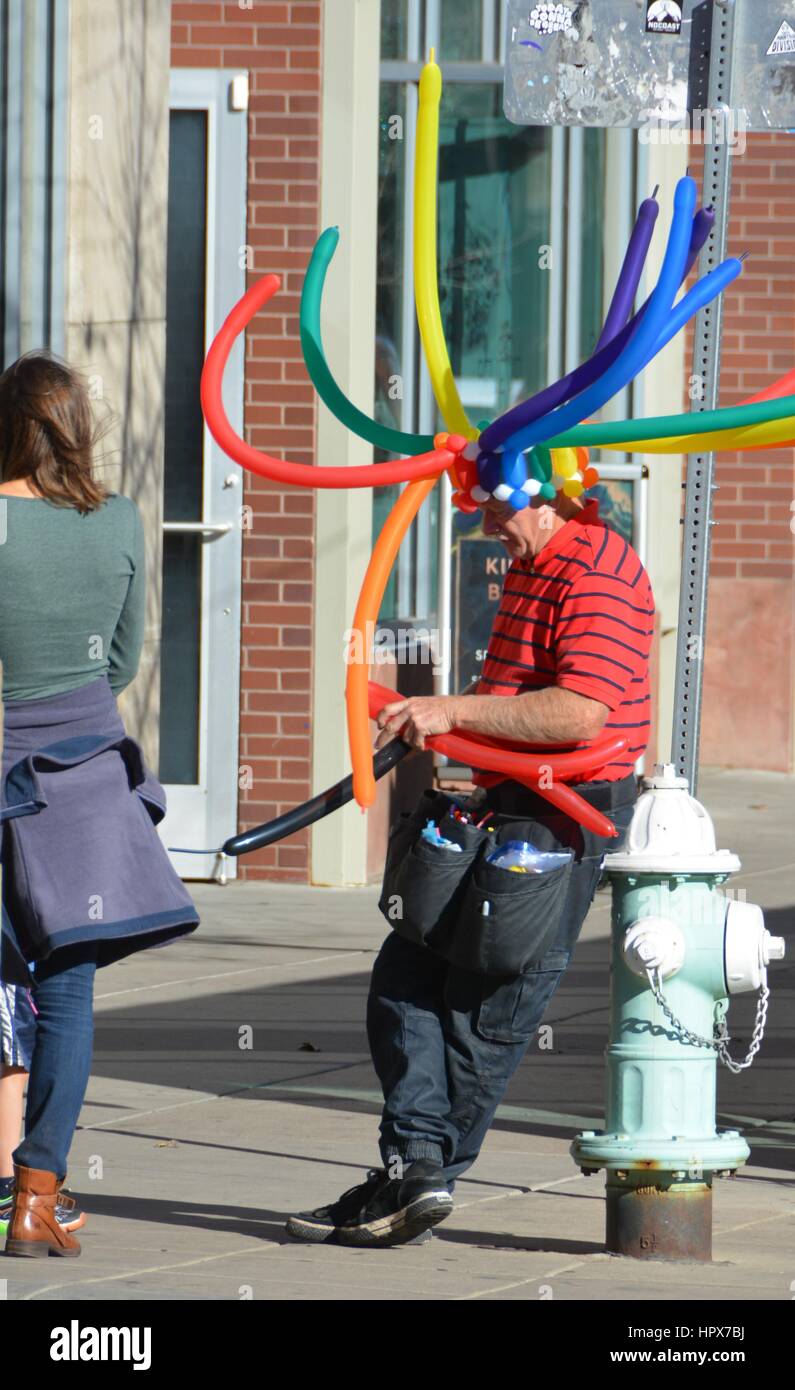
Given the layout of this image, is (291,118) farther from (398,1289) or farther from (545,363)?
(398,1289)

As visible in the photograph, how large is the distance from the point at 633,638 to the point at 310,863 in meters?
6.03

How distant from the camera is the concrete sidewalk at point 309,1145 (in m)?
4.81

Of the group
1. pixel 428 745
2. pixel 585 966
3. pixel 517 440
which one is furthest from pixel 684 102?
pixel 585 966

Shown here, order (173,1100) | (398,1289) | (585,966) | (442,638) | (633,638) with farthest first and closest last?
(442,638) → (585,966) → (173,1100) → (633,638) → (398,1289)

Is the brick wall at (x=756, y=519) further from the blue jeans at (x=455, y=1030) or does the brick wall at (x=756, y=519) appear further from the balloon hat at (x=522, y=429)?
the blue jeans at (x=455, y=1030)

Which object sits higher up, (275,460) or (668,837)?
(275,460)

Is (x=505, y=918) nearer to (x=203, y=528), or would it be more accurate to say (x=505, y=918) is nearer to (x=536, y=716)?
(x=536, y=716)

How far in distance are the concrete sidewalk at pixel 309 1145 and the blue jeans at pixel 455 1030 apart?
27 cm

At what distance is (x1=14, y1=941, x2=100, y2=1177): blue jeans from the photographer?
5043mm

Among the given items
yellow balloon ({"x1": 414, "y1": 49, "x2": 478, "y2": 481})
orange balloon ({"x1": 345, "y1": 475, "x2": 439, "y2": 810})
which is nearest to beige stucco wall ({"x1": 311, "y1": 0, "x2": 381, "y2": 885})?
yellow balloon ({"x1": 414, "y1": 49, "x2": 478, "y2": 481})

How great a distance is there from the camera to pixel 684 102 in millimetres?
5137

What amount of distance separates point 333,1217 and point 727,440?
1.92 meters

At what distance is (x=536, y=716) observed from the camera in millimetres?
4918

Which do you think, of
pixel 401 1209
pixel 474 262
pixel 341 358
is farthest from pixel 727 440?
pixel 474 262
